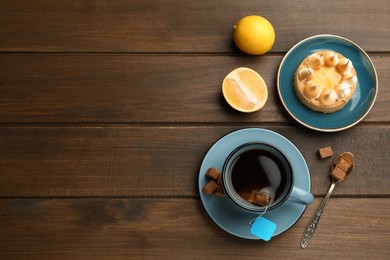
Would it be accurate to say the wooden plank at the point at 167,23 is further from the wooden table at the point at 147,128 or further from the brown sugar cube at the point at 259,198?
the brown sugar cube at the point at 259,198

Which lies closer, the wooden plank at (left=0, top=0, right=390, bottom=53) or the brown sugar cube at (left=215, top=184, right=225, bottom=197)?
the brown sugar cube at (left=215, top=184, right=225, bottom=197)

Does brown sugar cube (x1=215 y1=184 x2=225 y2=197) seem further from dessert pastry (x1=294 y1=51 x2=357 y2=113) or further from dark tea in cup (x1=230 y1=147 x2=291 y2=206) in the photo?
dessert pastry (x1=294 y1=51 x2=357 y2=113)

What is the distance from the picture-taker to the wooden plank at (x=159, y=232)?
3.11 ft

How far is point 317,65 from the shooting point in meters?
0.94

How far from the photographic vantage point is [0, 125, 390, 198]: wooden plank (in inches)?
37.9

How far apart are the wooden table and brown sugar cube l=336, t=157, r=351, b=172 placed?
24mm

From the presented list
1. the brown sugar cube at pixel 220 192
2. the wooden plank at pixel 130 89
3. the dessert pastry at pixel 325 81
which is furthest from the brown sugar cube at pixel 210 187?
the dessert pastry at pixel 325 81

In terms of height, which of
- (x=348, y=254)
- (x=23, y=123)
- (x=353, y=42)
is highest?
(x=353, y=42)

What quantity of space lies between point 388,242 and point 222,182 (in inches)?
14.8

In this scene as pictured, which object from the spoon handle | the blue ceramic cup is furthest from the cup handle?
the spoon handle

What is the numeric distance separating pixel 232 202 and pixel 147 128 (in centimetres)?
23

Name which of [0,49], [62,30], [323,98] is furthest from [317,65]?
[0,49]

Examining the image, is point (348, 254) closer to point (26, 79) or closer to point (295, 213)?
point (295, 213)

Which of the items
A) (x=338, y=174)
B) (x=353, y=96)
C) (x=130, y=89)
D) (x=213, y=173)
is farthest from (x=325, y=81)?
(x=130, y=89)
